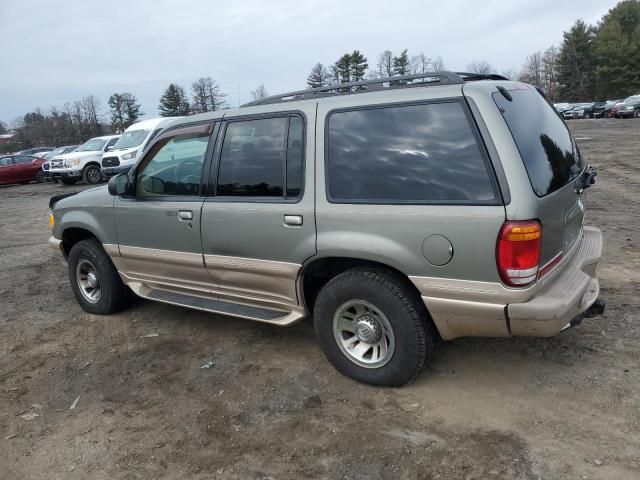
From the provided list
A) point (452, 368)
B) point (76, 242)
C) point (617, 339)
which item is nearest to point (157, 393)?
point (452, 368)

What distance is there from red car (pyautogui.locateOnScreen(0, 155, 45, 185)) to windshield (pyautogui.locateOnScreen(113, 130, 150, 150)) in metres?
7.77

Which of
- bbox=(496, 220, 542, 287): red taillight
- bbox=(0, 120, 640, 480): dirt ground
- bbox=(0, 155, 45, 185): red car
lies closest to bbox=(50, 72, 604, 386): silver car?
bbox=(496, 220, 542, 287): red taillight

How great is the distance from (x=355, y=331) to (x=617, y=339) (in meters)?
1.96

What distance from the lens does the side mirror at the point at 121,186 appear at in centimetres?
441

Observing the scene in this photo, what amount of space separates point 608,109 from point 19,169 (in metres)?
41.9

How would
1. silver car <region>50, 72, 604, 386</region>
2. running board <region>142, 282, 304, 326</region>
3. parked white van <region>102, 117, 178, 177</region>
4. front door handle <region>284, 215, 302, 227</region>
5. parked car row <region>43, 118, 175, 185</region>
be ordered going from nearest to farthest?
1. silver car <region>50, 72, 604, 386</region>
2. front door handle <region>284, 215, 302, 227</region>
3. running board <region>142, 282, 304, 326</region>
4. parked white van <region>102, 117, 178, 177</region>
5. parked car row <region>43, 118, 175, 185</region>

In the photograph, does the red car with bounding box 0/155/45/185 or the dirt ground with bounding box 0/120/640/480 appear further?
the red car with bounding box 0/155/45/185

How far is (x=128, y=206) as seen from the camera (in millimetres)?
4496

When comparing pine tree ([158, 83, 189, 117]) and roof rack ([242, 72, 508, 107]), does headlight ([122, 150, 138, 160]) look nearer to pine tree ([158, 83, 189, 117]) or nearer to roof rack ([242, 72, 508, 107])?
roof rack ([242, 72, 508, 107])

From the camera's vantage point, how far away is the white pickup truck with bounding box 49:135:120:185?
19172mm

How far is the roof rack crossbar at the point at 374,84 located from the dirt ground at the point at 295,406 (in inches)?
76.0

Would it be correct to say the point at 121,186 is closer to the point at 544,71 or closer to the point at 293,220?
the point at 293,220

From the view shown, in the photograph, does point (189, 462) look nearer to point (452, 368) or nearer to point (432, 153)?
point (452, 368)

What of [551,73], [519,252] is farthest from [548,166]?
[551,73]
